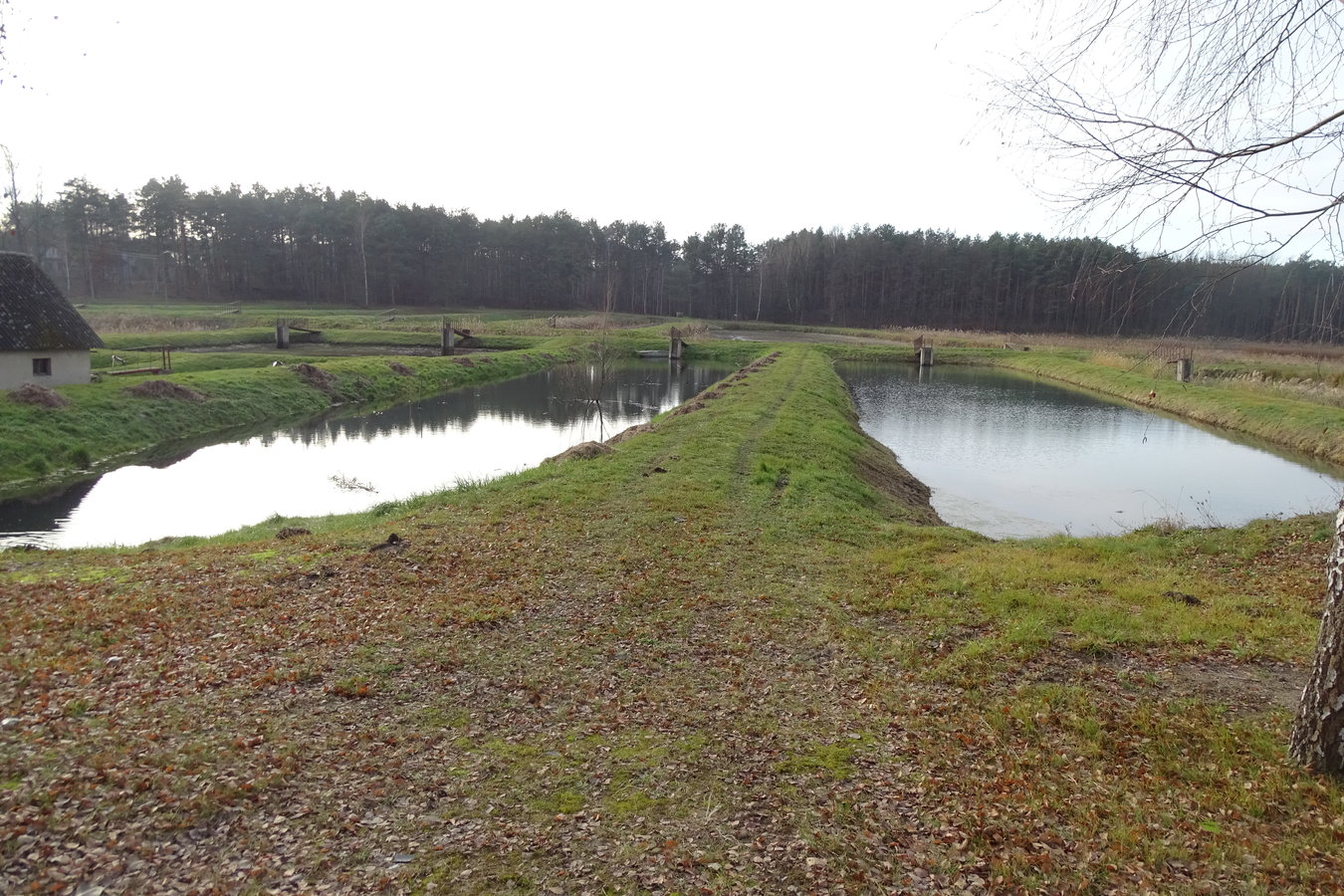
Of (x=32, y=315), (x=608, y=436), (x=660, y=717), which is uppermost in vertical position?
(x=32, y=315)

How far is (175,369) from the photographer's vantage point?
1352 inches

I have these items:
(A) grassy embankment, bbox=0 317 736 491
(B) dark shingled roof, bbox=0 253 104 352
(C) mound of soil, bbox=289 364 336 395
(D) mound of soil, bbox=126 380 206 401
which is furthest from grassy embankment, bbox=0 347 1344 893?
(C) mound of soil, bbox=289 364 336 395

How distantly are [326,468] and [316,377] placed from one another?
15.0m

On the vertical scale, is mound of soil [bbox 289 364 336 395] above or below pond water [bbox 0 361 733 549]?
above

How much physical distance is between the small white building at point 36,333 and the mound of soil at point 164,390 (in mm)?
1920

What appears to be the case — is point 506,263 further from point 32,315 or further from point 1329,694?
point 1329,694

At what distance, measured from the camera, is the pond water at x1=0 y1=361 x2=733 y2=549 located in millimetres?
16328

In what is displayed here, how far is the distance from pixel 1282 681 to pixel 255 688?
829cm

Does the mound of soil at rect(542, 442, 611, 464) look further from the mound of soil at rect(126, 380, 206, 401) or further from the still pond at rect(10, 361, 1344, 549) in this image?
the mound of soil at rect(126, 380, 206, 401)

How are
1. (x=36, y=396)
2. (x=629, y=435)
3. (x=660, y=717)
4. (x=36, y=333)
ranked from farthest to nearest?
(x=36, y=333), (x=36, y=396), (x=629, y=435), (x=660, y=717)

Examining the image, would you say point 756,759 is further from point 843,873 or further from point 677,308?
point 677,308

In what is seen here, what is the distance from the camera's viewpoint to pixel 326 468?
2173cm

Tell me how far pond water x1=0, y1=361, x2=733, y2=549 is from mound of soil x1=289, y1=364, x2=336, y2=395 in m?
3.49

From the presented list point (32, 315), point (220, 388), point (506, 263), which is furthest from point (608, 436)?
point (506, 263)
